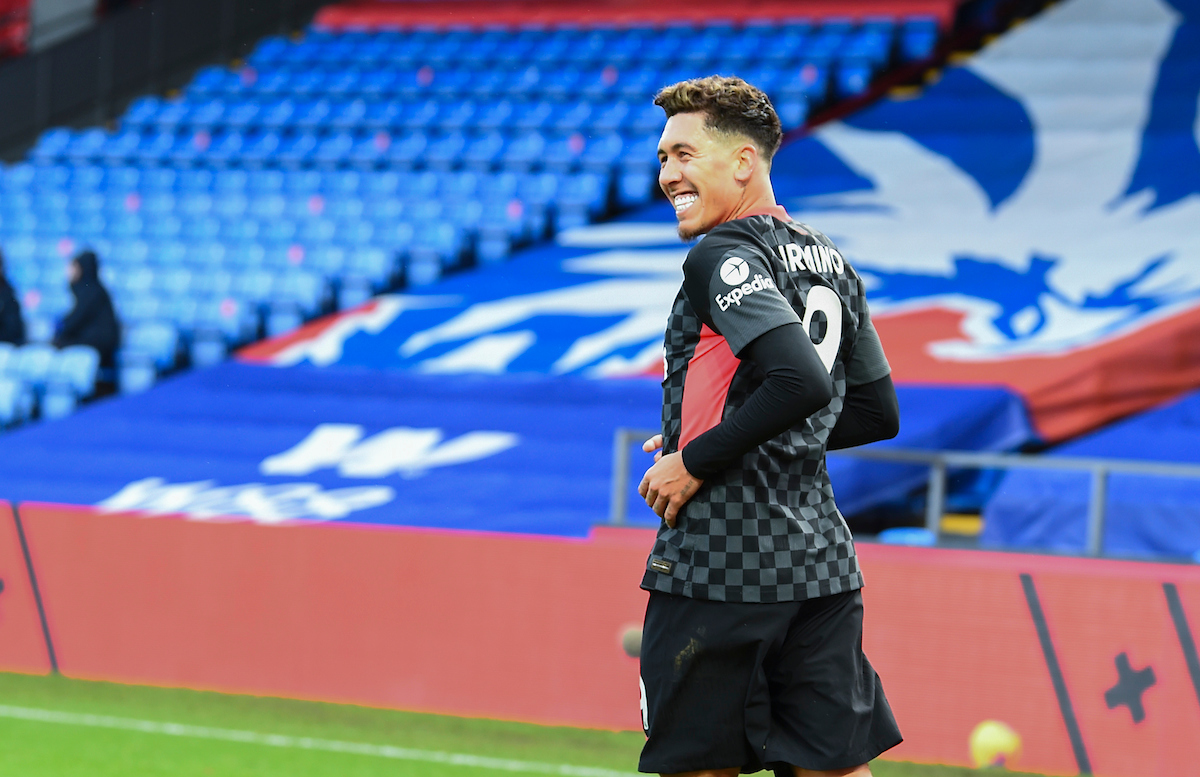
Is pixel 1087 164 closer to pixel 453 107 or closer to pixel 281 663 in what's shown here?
pixel 453 107

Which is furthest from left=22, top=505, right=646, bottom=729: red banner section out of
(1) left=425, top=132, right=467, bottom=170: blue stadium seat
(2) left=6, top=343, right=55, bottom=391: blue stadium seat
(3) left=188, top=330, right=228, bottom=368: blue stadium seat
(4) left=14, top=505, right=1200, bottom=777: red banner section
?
(1) left=425, top=132, right=467, bottom=170: blue stadium seat

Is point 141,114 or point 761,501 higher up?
point 141,114

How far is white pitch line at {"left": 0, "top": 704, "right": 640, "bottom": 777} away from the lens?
486 cm

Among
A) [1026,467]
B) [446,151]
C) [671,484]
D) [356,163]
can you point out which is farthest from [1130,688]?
[356,163]

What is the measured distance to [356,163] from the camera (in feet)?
46.6

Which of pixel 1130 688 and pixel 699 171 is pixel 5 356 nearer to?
pixel 1130 688

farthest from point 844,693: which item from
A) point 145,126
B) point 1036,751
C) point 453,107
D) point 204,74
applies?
point 204,74

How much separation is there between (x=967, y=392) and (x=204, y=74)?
1214cm

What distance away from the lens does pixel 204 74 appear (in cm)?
1722

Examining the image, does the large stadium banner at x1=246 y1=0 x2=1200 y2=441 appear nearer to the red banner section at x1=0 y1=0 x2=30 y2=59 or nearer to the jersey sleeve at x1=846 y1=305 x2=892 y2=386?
the jersey sleeve at x1=846 y1=305 x2=892 y2=386

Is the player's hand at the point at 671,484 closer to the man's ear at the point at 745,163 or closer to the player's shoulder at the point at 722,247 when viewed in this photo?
the player's shoulder at the point at 722,247

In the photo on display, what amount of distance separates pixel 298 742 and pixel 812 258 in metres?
3.50

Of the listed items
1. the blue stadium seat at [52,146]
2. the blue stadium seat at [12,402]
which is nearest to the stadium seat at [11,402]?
the blue stadium seat at [12,402]

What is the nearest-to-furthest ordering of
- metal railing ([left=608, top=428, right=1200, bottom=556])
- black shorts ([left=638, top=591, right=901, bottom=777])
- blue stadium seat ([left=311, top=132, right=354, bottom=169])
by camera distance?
black shorts ([left=638, top=591, right=901, bottom=777]), metal railing ([left=608, top=428, right=1200, bottom=556]), blue stadium seat ([left=311, top=132, right=354, bottom=169])
